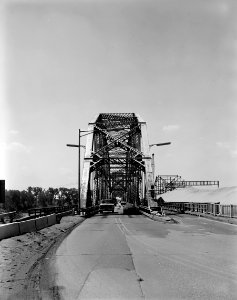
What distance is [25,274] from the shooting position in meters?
9.20

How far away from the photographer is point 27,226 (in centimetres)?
1892

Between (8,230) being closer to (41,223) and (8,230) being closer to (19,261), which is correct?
(19,261)

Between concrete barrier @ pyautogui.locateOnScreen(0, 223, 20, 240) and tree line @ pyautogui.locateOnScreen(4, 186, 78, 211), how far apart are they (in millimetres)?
85573

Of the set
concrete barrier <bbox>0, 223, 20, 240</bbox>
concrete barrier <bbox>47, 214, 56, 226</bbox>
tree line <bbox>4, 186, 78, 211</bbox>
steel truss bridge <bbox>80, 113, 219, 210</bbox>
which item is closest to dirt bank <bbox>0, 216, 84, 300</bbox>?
concrete barrier <bbox>0, 223, 20, 240</bbox>

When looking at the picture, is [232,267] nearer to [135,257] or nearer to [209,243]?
[135,257]

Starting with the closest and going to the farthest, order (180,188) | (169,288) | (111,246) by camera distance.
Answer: (169,288) < (111,246) < (180,188)

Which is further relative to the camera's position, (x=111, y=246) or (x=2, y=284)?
(x=111, y=246)

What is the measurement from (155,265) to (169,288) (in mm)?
2645

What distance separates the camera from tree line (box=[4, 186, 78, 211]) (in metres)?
132

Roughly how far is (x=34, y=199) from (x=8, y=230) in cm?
15512

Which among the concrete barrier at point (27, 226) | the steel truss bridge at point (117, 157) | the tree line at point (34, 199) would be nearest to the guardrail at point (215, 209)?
the steel truss bridge at point (117, 157)

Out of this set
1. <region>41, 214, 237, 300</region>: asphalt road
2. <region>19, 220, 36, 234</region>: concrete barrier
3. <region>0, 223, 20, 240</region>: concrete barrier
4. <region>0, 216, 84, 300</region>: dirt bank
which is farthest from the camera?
<region>19, 220, 36, 234</region>: concrete barrier

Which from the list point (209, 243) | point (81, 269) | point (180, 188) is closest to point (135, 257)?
point (81, 269)

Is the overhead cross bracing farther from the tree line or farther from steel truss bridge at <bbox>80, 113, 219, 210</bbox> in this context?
the tree line
